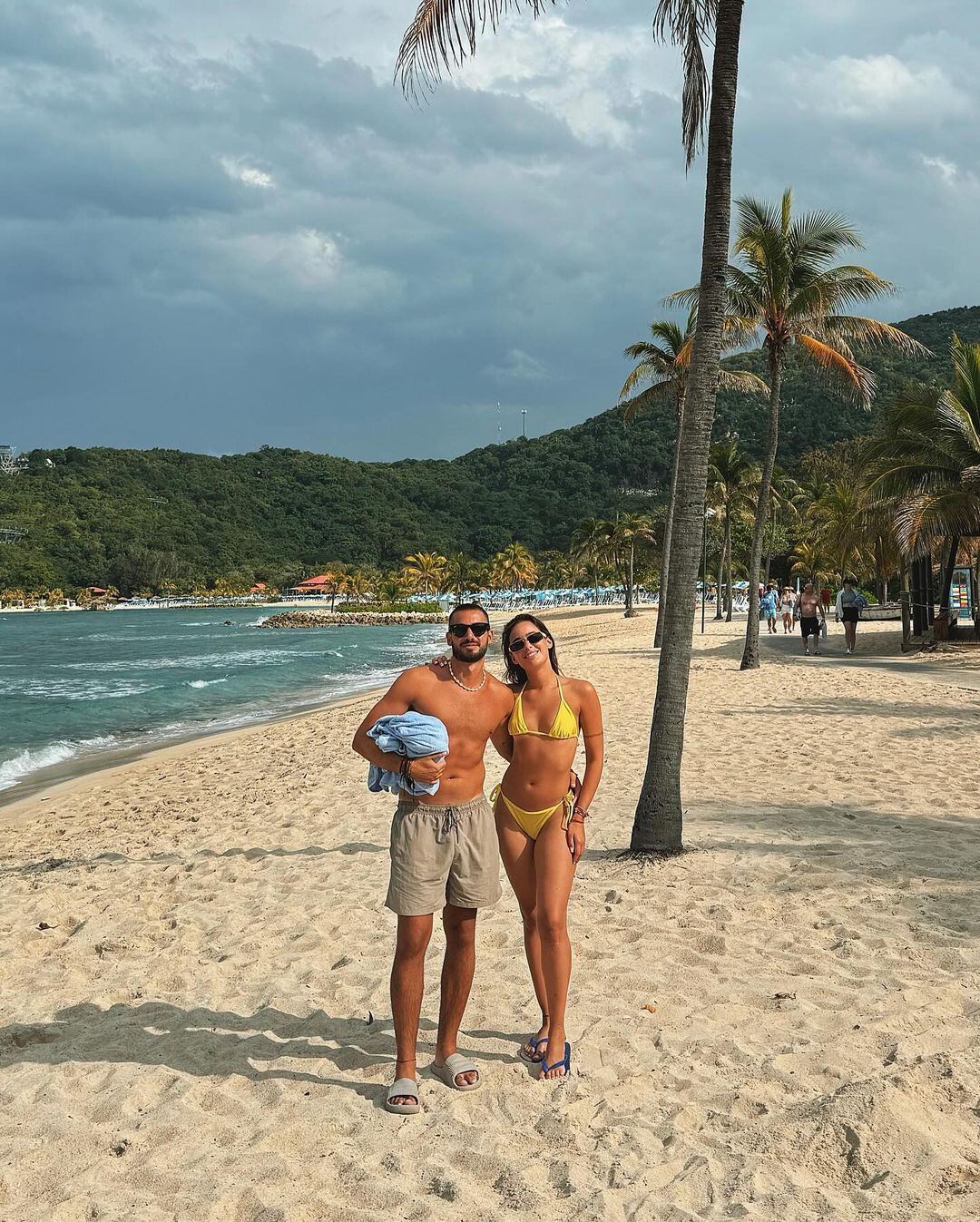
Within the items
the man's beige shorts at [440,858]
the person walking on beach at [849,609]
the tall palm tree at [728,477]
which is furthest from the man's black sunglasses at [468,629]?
the tall palm tree at [728,477]

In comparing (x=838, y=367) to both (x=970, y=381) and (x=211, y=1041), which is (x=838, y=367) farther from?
(x=211, y=1041)

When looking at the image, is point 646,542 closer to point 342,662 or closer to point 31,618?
point 342,662

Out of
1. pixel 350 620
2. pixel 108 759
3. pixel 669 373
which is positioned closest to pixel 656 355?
pixel 669 373

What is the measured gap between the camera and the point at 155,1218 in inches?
118

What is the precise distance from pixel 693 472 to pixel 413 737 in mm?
3920

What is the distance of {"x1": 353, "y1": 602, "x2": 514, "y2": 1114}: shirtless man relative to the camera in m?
3.39

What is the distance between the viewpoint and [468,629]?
11.4 ft

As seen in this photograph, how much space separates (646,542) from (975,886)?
5482 cm

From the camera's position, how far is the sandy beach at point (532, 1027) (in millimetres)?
3023

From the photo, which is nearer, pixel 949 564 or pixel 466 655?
pixel 466 655

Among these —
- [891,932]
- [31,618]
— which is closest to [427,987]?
[891,932]

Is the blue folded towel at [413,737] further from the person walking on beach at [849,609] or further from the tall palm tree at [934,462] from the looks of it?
the person walking on beach at [849,609]

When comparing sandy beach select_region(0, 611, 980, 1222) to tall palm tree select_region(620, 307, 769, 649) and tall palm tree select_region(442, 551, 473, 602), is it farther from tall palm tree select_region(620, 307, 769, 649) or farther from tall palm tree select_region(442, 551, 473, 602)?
tall palm tree select_region(442, 551, 473, 602)

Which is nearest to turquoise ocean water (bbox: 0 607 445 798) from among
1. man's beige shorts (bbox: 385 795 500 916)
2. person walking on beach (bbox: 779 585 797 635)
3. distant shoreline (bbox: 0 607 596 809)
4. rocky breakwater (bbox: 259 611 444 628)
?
distant shoreline (bbox: 0 607 596 809)
